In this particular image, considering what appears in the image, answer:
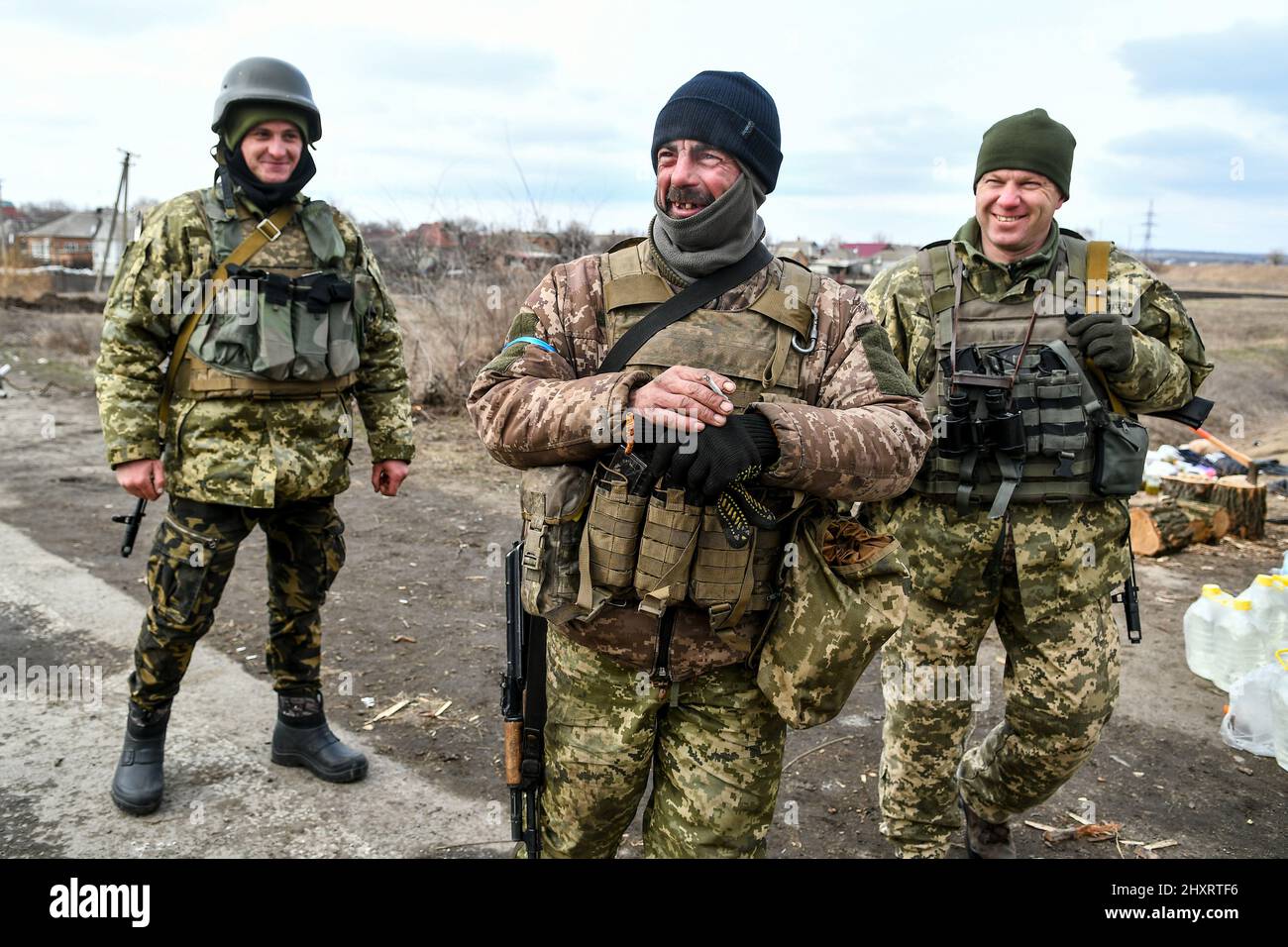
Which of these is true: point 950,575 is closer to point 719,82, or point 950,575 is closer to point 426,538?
point 719,82

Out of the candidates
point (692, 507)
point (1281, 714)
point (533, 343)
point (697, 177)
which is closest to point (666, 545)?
point (692, 507)

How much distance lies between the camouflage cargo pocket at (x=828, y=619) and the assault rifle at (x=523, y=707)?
58 centimetres

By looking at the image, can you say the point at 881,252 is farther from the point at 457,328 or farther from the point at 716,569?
the point at 716,569

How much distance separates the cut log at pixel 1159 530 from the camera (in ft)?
22.6

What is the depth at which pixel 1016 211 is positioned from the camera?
10.1ft

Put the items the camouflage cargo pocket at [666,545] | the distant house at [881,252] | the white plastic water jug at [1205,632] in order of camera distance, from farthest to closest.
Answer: the distant house at [881,252] < the white plastic water jug at [1205,632] < the camouflage cargo pocket at [666,545]

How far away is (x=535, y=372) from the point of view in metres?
2.26

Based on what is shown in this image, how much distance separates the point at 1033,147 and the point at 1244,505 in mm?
5581

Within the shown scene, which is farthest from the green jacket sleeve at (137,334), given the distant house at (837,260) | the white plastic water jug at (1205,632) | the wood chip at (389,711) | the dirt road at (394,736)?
the distant house at (837,260)

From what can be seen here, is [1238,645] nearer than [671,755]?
No

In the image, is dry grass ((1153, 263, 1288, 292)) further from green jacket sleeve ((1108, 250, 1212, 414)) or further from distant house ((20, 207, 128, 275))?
distant house ((20, 207, 128, 275))

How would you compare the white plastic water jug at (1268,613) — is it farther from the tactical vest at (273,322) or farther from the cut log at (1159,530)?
the tactical vest at (273,322)
